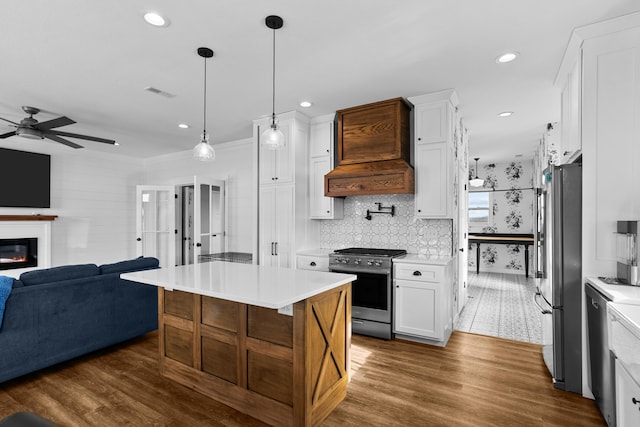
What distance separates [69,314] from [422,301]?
338 cm

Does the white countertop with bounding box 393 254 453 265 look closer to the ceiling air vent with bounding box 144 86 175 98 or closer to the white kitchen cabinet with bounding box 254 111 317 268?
the white kitchen cabinet with bounding box 254 111 317 268

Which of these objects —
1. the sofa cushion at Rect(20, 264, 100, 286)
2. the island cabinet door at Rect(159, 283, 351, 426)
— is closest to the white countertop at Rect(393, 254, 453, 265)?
the island cabinet door at Rect(159, 283, 351, 426)

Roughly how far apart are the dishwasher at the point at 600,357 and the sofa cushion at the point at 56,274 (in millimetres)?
4134

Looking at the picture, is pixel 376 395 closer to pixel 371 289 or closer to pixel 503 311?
pixel 371 289

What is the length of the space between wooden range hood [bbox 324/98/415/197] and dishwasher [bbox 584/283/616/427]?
1.88 m

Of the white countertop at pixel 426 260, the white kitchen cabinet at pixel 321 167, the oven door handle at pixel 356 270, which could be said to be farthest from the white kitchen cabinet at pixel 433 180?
the white kitchen cabinet at pixel 321 167

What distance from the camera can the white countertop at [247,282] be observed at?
1.88 metres

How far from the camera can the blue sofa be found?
260 cm

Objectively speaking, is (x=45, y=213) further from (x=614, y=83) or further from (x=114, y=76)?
(x=614, y=83)

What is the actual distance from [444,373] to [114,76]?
4.14 metres

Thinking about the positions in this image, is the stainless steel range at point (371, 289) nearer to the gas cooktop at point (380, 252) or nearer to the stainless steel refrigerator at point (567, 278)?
the gas cooktop at point (380, 252)

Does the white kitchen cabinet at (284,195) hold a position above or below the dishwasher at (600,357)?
above

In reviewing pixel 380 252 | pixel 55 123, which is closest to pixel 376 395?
pixel 380 252

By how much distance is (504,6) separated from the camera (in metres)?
2.16
